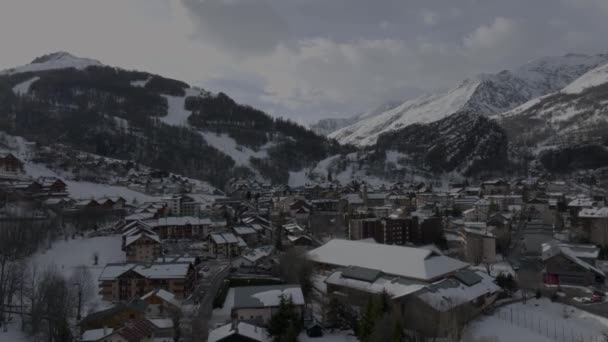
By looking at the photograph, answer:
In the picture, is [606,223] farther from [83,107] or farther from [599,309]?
[83,107]

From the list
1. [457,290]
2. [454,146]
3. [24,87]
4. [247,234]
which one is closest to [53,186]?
[247,234]

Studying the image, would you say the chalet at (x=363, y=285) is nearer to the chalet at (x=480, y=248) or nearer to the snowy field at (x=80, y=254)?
the chalet at (x=480, y=248)

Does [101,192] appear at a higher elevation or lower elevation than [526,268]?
higher

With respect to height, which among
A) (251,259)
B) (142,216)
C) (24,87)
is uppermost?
(24,87)

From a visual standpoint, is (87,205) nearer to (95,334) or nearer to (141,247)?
(141,247)

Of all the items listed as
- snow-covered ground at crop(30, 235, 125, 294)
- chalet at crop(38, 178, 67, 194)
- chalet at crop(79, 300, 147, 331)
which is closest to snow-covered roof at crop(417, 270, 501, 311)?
chalet at crop(79, 300, 147, 331)

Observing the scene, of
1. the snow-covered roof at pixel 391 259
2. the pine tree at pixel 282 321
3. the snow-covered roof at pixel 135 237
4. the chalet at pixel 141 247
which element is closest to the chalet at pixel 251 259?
the snow-covered roof at pixel 391 259
